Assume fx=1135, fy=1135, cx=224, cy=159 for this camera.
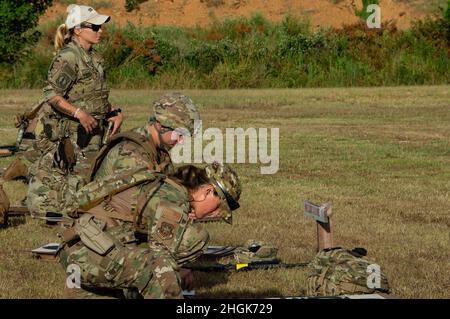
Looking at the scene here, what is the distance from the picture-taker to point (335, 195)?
46.7 ft

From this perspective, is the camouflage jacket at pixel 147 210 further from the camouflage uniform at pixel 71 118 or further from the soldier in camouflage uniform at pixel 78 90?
the soldier in camouflage uniform at pixel 78 90

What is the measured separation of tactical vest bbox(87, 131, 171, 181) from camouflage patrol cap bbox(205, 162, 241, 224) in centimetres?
28

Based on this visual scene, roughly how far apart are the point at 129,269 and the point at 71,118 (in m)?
4.80

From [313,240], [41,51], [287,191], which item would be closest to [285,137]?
[287,191]

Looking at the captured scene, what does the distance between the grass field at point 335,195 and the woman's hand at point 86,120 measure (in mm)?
1158

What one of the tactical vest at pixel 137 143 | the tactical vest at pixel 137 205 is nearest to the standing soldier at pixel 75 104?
the tactical vest at pixel 137 143

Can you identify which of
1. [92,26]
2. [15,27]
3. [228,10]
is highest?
[92,26]

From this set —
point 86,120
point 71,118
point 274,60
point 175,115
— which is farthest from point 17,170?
point 274,60

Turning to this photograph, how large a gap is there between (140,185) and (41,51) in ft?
108

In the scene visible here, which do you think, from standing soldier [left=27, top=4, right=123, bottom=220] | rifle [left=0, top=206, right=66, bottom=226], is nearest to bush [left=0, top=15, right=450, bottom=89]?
rifle [left=0, top=206, right=66, bottom=226]

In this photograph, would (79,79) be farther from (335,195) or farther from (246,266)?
(335,195)

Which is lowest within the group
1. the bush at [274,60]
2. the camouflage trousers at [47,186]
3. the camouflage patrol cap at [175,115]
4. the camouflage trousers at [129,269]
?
the bush at [274,60]

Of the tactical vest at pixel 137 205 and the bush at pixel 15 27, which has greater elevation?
the tactical vest at pixel 137 205

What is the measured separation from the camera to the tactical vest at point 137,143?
652cm
